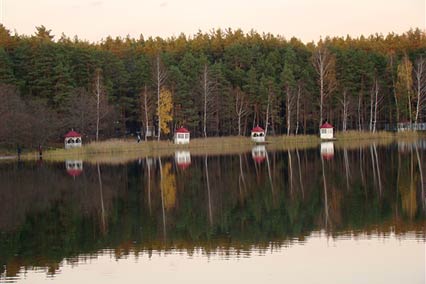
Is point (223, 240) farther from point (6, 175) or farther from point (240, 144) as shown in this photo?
point (240, 144)

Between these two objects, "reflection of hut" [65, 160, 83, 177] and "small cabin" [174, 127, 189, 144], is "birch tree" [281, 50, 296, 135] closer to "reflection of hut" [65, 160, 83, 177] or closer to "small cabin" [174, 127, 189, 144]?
"small cabin" [174, 127, 189, 144]

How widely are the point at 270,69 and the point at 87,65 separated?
23.7m

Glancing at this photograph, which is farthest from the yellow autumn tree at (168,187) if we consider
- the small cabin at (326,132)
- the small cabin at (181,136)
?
the small cabin at (326,132)

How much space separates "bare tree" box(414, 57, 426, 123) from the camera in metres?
85.7

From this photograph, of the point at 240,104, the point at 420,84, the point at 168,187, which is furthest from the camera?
the point at 420,84

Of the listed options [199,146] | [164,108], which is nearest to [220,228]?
[199,146]

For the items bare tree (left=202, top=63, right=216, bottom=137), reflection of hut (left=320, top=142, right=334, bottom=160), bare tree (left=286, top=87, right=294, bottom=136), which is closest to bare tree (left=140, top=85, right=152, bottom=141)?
bare tree (left=202, top=63, right=216, bottom=137)

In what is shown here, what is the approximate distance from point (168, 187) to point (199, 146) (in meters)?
39.8

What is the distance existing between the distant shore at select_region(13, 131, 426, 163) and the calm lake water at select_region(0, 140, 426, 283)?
2176 centimetres

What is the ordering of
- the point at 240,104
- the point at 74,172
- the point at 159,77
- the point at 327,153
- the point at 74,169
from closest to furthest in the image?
the point at 74,172 < the point at 74,169 < the point at 327,153 < the point at 159,77 < the point at 240,104

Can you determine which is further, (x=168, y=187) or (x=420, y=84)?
(x=420, y=84)

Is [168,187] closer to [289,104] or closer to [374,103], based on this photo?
[289,104]

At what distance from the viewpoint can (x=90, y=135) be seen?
73500 mm

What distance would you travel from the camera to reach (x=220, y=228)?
66.3ft
